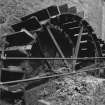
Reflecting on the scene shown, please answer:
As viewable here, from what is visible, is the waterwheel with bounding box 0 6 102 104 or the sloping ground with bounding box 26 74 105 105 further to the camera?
the waterwheel with bounding box 0 6 102 104

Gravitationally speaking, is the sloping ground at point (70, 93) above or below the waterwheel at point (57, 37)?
below

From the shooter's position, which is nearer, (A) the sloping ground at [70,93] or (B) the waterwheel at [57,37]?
(A) the sloping ground at [70,93]

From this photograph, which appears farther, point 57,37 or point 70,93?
point 57,37

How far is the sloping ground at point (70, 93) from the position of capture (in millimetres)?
3074

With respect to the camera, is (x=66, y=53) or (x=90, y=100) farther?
(x=66, y=53)

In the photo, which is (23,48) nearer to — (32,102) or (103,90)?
(32,102)

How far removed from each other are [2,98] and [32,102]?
87 cm

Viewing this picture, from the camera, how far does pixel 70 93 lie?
3273 mm

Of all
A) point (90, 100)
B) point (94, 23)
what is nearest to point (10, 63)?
point (90, 100)

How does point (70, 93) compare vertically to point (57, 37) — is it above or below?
below

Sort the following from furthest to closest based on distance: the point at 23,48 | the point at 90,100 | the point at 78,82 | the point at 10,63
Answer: the point at 10,63 → the point at 23,48 → the point at 78,82 → the point at 90,100

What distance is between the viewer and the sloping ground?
3074 millimetres

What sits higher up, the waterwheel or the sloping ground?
the waterwheel

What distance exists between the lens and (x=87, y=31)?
5.81 metres
